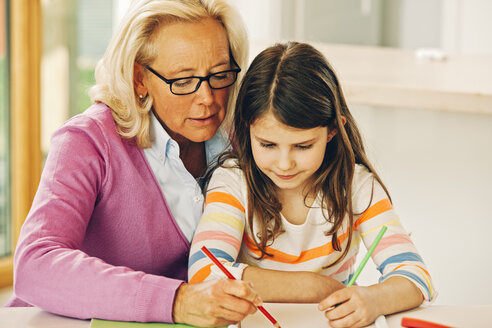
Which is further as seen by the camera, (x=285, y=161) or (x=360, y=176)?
(x=360, y=176)

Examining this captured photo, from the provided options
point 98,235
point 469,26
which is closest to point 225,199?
point 98,235

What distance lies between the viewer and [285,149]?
1157 mm

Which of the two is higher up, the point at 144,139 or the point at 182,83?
the point at 182,83

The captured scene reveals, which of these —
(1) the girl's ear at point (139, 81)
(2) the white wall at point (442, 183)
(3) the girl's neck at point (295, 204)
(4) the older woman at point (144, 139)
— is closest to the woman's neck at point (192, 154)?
(4) the older woman at point (144, 139)

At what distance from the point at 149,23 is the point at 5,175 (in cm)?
→ 196

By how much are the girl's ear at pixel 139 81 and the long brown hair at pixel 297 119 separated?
0.20m

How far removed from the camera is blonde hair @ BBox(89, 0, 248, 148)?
4.09ft

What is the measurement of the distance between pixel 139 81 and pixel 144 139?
137 mm

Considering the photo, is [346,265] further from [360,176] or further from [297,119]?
[297,119]

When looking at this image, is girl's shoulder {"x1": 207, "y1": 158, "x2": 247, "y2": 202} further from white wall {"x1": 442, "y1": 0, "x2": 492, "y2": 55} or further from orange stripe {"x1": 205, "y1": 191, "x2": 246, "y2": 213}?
white wall {"x1": 442, "y1": 0, "x2": 492, "y2": 55}

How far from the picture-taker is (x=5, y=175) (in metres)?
2.96

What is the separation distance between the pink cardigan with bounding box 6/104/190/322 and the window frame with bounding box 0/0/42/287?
170 cm

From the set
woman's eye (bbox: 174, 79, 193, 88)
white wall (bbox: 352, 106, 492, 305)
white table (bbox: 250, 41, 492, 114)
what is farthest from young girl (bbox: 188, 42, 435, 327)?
white wall (bbox: 352, 106, 492, 305)

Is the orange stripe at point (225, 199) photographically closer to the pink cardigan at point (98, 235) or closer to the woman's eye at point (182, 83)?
the pink cardigan at point (98, 235)
